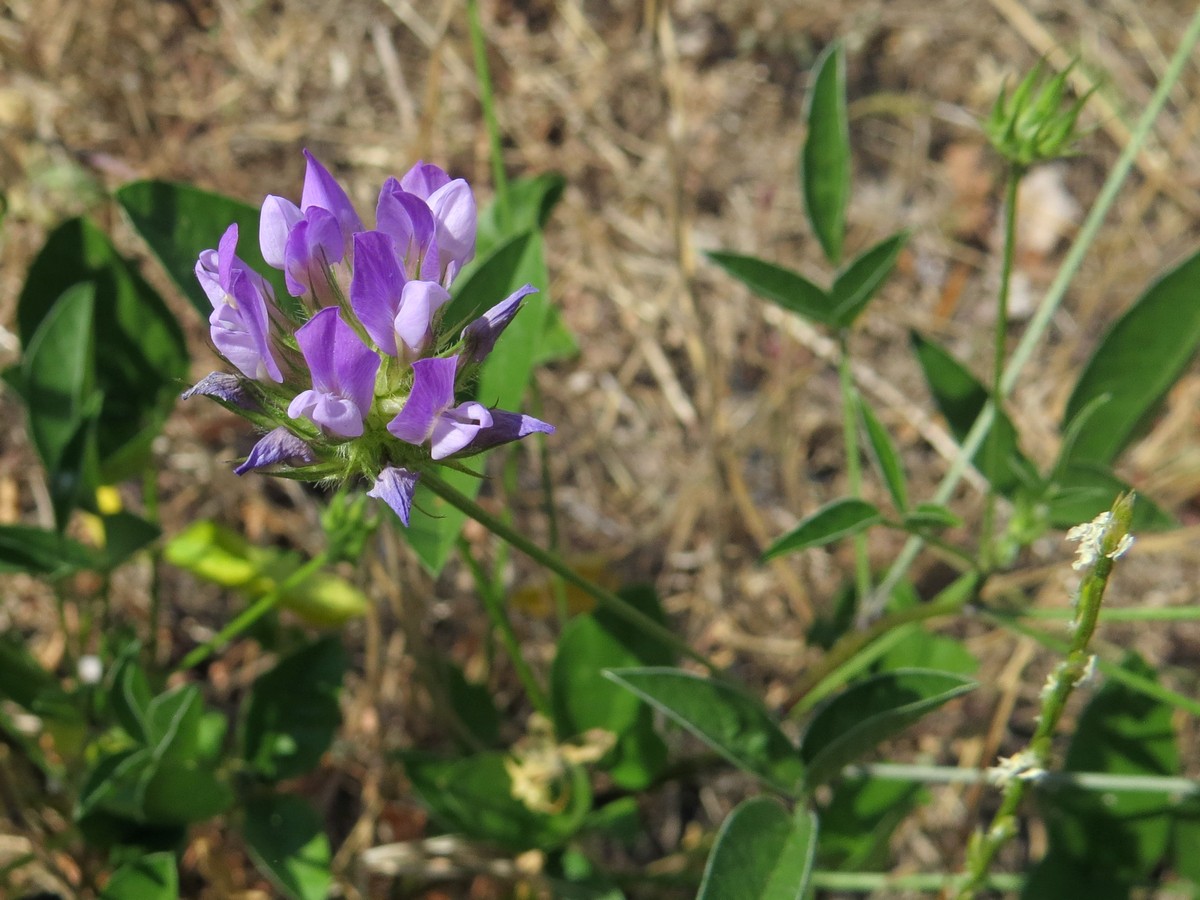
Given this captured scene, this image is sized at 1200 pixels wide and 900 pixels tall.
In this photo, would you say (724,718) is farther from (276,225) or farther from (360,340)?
(276,225)

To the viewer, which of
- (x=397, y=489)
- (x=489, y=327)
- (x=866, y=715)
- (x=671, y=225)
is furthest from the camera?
(x=671, y=225)

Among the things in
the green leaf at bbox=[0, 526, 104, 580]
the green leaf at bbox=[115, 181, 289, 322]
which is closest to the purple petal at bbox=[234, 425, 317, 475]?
the green leaf at bbox=[115, 181, 289, 322]

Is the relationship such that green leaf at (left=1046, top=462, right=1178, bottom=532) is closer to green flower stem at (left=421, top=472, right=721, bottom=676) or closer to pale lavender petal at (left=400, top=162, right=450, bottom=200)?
green flower stem at (left=421, top=472, right=721, bottom=676)

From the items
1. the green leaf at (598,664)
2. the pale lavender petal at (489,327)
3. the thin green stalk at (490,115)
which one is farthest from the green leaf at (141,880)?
the thin green stalk at (490,115)

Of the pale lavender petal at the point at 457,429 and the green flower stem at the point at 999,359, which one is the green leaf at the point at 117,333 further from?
the green flower stem at the point at 999,359

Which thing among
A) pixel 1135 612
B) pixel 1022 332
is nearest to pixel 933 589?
pixel 1022 332

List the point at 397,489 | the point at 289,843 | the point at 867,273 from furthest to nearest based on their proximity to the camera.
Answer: the point at 289,843 → the point at 867,273 → the point at 397,489

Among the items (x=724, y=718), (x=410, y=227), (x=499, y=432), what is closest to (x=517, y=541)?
(x=499, y=432)
